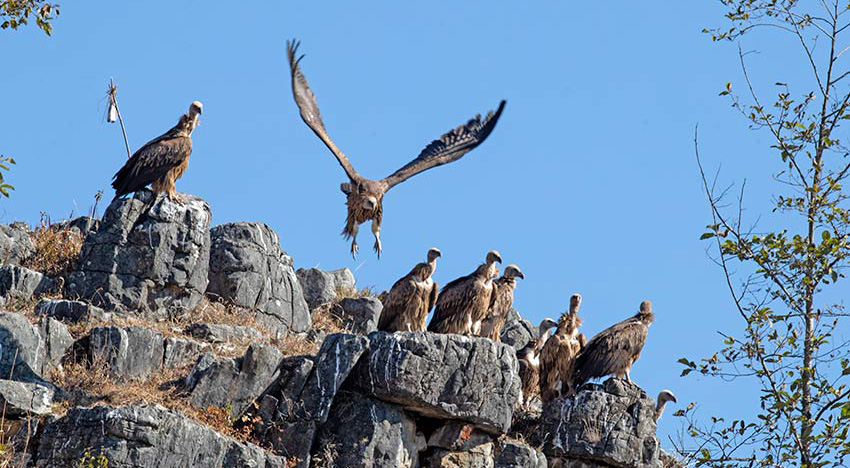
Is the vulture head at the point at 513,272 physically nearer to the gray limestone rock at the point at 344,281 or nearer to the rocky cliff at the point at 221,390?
the rocky cliff at the point at 221,390

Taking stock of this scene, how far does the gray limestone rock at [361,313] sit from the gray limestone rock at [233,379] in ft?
19.0

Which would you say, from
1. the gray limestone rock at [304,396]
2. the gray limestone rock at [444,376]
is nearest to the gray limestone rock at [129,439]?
the gray limestone rock at [304,396]

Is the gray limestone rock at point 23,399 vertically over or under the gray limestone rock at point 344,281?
under

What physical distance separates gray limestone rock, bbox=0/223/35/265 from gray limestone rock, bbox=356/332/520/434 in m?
6.68

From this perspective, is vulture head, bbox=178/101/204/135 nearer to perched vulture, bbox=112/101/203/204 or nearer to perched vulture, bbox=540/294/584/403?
perched vulture, bbox=112/101/203/204

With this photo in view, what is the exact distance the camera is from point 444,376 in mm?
20047

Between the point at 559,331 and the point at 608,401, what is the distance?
1741mm

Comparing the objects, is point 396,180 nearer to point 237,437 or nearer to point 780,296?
point 237,437

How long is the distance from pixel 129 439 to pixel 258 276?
23.5 ft

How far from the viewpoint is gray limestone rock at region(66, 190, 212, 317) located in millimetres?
22844

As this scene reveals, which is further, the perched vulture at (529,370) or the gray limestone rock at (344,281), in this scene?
the gray limestone rock at (344,281)

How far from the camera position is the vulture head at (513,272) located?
22375 mm

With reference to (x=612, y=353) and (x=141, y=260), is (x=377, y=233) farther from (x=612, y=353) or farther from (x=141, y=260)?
(x=612, y=353)

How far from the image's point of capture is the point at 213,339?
21875mm
